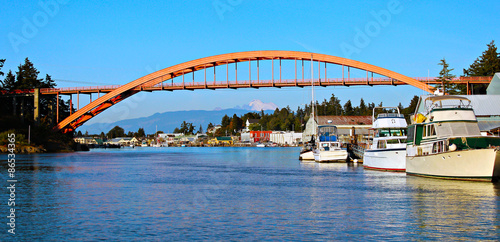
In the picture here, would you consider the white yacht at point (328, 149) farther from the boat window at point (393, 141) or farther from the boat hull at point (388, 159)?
the boat window at point (393, 141)

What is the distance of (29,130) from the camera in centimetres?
8588

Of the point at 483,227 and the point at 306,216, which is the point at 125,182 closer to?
the point at 306,216

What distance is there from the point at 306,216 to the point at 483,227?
592 centimetres

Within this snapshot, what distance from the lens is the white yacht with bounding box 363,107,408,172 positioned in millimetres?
37688

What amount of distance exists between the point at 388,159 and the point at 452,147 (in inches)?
424

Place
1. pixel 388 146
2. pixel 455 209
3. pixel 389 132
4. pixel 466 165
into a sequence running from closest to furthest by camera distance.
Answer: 1. pixel 455 209
2. pixel 466 165
3. pixel 388 146
4. pixel 389 132

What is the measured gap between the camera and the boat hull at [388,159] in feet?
123

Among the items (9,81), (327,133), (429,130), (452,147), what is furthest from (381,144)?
(9,81)

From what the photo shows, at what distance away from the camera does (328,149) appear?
177ft

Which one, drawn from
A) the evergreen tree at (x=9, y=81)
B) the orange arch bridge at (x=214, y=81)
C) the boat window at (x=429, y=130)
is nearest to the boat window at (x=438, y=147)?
the boat window at (x=429, y=130)

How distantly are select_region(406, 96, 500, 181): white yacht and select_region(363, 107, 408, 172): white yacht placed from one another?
13.8ft

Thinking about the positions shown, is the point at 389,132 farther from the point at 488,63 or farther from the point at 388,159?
the point at 488,63

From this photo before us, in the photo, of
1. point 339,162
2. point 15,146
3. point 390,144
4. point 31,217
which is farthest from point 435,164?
point 15,146

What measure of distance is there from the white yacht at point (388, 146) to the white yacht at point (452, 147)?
4196 millimetres
